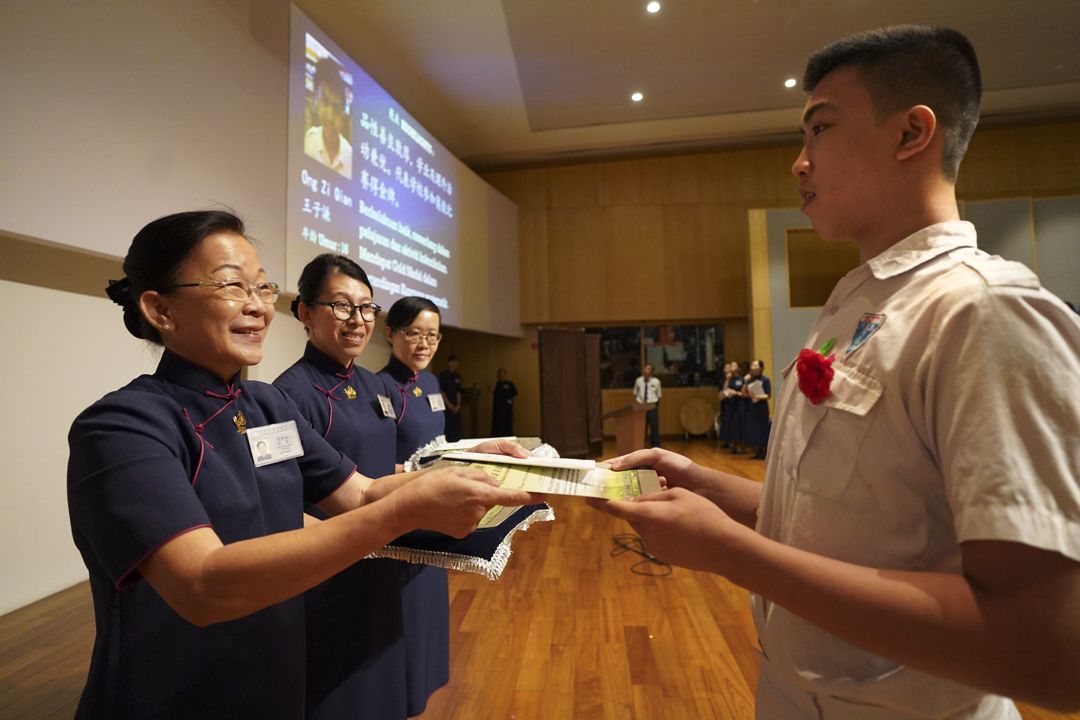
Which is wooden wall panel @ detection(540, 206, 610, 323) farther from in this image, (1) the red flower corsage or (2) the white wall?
(1) the red flower corsage

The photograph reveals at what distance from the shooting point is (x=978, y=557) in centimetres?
55

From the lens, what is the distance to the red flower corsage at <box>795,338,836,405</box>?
2.52 feet

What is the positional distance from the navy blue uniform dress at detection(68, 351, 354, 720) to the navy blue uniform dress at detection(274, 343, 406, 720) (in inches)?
18.7

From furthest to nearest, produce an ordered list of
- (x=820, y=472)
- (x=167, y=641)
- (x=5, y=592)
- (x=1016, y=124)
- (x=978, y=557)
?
(x=1016, y=124)
(x=5, y=592)
(x=167, y=641)
(x=820, y=472)
(x=978, y=557)

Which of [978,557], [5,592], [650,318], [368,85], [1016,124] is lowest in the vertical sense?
[5,592]

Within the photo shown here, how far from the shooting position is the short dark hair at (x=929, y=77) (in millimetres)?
775

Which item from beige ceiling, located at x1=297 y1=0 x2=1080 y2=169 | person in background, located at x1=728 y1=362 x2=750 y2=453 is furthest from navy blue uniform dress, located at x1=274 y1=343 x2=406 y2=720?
person in background, located at x1=728 y1=362 x2=750 y2=453

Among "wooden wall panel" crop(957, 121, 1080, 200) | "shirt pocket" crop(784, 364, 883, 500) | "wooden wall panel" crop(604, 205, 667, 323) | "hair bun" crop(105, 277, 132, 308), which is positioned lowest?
"shirt pocket" crop(784, 364, 883, 500)

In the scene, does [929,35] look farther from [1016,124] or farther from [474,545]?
[1016,124]

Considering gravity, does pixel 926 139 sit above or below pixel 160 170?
below

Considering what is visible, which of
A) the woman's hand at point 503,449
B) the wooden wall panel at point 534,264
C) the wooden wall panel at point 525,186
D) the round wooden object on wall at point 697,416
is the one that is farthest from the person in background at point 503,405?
the woman's hand at point 503,449

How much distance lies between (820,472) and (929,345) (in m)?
0.21

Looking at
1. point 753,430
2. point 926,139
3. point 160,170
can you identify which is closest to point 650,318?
point 753,430

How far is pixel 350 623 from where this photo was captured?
1.63 m
